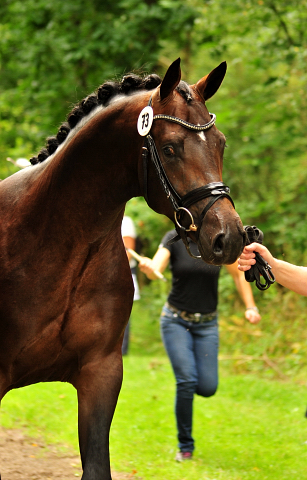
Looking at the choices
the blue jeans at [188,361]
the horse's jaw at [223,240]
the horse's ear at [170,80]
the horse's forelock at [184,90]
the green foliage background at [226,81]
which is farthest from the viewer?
the green foliage background at [226,81]

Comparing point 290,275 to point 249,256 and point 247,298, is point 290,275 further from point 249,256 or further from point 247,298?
point 247,298

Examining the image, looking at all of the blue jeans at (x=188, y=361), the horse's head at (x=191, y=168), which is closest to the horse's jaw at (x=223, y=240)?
the horse's head at (x=191, y=168)

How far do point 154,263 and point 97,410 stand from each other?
2.32 meters

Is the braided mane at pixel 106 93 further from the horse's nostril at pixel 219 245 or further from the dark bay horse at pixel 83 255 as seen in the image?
the horse's nostril at pixel 219 245

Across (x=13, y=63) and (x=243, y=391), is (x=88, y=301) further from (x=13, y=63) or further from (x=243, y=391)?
(x=13, y=63)

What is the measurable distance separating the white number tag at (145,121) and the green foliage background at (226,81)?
6734 millimetres

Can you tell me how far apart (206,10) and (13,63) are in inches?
191

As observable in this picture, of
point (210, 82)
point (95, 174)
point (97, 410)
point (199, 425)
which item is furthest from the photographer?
point (199, 425)

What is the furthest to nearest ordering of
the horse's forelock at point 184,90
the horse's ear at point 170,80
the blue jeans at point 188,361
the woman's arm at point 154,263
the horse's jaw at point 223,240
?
the blue jeans at point 188,361, the woman's arm at point 154,263, the horse's forelock at point 184,90, the horse's ear at point 170,80, the horse's jaw at point 223,240

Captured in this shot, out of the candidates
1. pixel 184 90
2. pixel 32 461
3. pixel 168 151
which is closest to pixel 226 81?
pixel 32 461

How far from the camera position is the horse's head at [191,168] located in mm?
2742

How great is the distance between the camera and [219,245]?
108 inches

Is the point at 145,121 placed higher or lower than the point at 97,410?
higher

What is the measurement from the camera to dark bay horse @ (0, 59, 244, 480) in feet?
10.6
